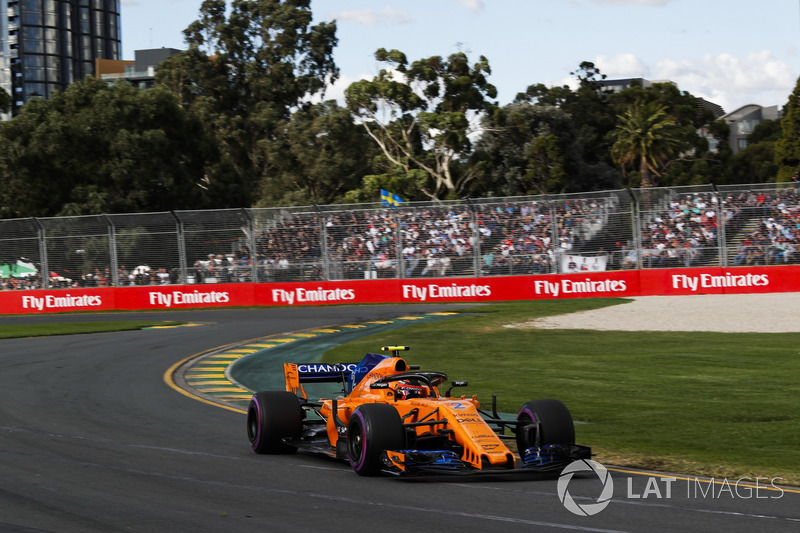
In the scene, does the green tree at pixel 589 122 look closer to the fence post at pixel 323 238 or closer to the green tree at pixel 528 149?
the green tree at pixel 528 149

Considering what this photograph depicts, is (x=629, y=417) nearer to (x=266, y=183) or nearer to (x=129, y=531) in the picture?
(x=129, y=531)

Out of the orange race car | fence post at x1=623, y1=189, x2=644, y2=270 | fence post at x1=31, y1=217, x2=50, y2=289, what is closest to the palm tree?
fence post at x1=623, y1=189, x2=644, y2=270

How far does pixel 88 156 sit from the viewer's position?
47125mm

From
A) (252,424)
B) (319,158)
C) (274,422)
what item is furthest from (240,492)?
(319,158)

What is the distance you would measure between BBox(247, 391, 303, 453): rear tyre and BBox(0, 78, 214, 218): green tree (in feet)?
125

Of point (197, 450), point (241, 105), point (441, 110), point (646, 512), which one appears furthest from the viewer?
point (241, 105)

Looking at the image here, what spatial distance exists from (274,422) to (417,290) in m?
23.3

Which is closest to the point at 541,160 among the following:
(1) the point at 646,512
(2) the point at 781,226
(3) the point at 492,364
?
(2) the point at 781,226

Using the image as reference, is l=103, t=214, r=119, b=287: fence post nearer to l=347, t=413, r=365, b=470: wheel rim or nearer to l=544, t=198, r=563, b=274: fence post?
l=544, t=198, r=563, b=274: fence post

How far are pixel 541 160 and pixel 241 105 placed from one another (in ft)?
74.5

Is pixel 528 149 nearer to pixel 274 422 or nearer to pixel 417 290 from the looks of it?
pixel 417 290

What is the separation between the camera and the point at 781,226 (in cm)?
3047

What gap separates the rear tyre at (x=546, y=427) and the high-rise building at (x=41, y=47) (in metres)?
137

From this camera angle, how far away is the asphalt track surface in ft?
22.6
